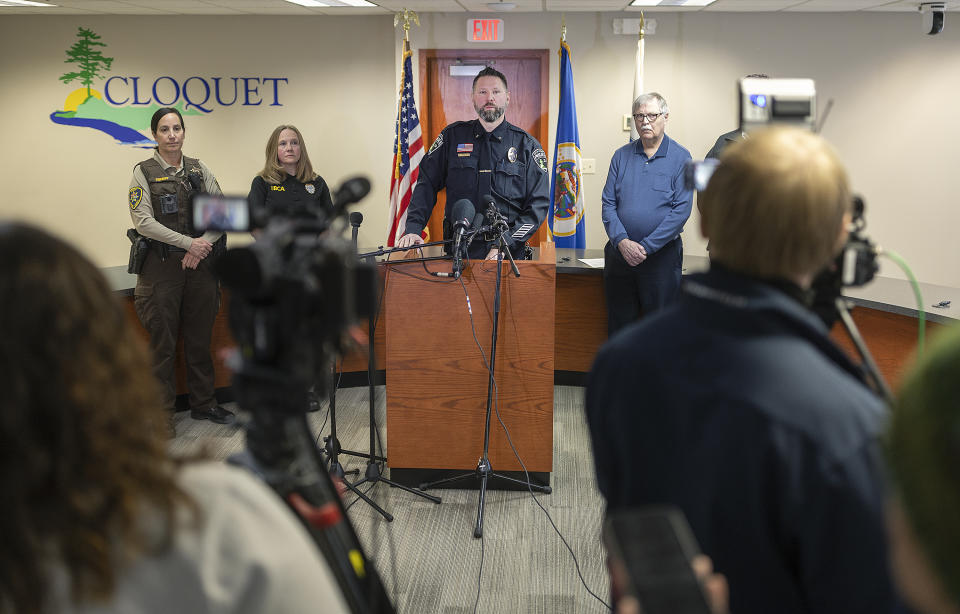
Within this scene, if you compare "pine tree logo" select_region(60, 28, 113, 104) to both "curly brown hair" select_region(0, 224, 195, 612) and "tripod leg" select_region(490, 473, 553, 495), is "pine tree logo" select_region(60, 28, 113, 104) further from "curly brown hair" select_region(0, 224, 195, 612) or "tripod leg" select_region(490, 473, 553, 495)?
"curly brown hair" select_region(0, 224, 195, 612)

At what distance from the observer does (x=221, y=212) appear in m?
1.00

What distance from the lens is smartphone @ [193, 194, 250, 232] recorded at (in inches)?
39.1

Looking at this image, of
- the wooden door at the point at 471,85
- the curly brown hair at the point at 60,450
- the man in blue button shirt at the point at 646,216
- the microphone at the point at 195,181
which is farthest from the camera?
the wooden door at the point at 471,85

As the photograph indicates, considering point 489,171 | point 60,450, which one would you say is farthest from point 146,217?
point 60,450

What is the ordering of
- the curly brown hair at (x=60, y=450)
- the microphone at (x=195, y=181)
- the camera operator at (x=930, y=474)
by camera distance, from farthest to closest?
1. the microphone at (x=195, y=181)
2. the curly brown hair at (x=60, y=450)
3. the camera operator at (x=930, y=474)

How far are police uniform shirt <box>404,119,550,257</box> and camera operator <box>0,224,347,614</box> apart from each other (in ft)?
9.61

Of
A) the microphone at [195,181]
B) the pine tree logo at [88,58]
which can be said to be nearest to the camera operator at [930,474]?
the microphone at [195,181]

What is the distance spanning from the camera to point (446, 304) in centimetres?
287

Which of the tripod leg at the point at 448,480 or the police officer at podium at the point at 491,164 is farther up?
the police officer at podium at the point at 491,164

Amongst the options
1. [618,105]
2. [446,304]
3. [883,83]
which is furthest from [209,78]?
[883,83]

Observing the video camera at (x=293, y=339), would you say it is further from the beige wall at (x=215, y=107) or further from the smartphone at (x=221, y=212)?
the beige wall at (x=215, y=107)

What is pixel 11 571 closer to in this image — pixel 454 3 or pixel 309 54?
pixel 454 3

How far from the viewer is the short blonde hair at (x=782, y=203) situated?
90 centimetres

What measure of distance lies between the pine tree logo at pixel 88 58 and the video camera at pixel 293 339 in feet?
19.8
